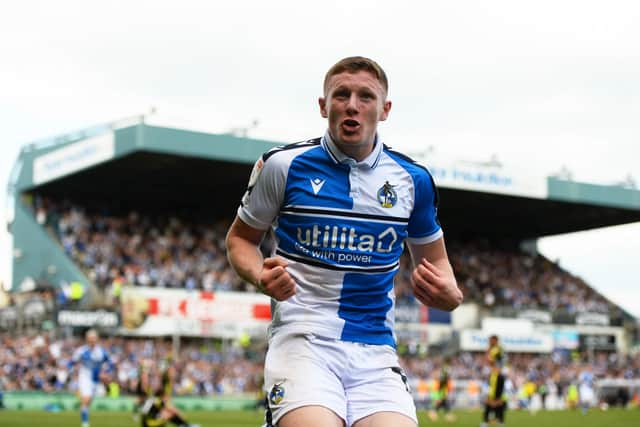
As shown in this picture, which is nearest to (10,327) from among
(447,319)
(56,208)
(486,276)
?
(56,208)

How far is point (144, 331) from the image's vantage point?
1499 inches

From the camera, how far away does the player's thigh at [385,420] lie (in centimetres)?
422

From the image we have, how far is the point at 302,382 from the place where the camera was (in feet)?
14.0

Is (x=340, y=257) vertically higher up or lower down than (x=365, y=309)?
higher up

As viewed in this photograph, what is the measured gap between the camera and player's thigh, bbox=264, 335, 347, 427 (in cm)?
418

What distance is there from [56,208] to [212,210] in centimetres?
903

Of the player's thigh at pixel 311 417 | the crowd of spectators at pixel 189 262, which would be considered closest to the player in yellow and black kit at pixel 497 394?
the player's thigh at pixel 311 417

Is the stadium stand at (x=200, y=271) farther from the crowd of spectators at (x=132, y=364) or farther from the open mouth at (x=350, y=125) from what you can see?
the open mouth at (x=350, y=125)

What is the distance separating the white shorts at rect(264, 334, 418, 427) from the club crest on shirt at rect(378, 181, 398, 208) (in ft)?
2.11

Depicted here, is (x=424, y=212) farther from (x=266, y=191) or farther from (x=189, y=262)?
(x=189, y=262)

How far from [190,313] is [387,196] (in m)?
35.3

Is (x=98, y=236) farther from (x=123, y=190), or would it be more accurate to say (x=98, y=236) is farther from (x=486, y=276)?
(x=486, y=276)

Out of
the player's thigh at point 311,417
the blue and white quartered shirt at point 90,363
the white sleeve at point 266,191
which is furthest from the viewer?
the blue and white quartered shirt at point 90,363

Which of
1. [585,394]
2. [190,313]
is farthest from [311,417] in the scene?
[585,394]
